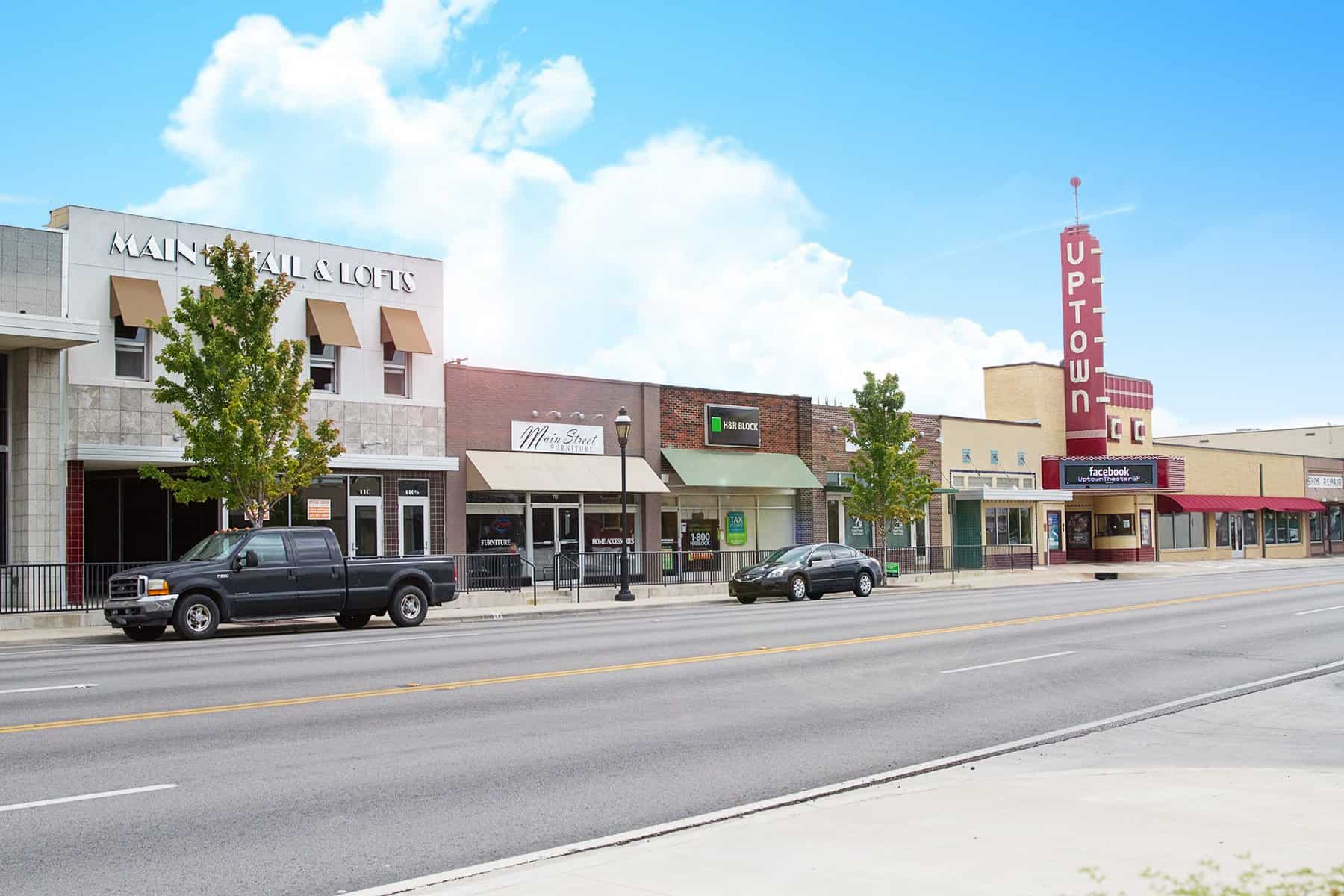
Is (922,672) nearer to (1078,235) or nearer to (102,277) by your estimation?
(102,277)

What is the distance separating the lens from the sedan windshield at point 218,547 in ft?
70.6

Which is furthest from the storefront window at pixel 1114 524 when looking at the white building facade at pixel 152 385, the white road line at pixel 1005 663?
the white road line at pixel 1005 663

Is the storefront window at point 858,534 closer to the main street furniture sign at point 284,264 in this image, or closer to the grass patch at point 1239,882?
the main street furniture sign at point 284,264

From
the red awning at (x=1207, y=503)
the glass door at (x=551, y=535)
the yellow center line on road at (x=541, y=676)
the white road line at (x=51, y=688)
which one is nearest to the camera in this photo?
the yellow center line on road at (x=541, y=676)

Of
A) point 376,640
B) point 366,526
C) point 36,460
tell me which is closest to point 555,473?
point 366,526

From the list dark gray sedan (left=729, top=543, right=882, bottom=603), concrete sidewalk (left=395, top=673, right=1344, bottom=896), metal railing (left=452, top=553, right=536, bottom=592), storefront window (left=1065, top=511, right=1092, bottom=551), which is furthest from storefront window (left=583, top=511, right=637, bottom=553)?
storefront window (left=1065, top=511, right=1092, bottom=551)

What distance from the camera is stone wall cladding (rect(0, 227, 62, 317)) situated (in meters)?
25.3

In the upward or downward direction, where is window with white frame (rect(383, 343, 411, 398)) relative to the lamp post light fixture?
upward

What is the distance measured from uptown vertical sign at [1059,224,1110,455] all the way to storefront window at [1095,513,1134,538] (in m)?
3.80

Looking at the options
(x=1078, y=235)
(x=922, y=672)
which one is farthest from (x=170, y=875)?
(x=1078, y=235)

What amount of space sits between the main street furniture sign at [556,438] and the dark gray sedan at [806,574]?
6.64 metres

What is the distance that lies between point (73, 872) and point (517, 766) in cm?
345

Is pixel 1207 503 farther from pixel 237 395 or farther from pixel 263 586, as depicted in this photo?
pixel 263 586

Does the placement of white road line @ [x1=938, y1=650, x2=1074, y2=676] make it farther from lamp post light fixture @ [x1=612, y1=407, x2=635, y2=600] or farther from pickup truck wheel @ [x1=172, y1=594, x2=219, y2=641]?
lamp post light fixture @ [x1=612, y1=407, x2=635, y2=600]
